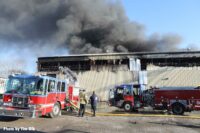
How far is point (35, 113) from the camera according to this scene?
11.9m

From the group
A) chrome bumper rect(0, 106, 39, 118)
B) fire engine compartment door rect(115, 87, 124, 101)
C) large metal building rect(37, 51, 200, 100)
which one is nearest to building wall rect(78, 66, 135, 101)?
large metal building rect(37, 51, 200, 100)

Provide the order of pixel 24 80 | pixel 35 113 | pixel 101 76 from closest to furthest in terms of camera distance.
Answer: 1. pixel 35 113
2. pixel 24 80
3. pixel 101 76

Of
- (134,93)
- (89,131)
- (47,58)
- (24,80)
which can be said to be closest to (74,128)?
(89,131)

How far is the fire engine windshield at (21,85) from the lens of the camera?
1252 centimetres

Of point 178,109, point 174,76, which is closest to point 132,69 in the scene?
point 174,76

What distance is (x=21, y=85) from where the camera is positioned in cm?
1269

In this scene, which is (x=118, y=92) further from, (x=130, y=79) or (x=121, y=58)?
(x=121, y=58)

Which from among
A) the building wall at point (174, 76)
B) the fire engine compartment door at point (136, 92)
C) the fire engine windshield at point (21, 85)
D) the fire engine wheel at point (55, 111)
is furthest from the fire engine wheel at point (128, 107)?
the building wall at point (174, 76)

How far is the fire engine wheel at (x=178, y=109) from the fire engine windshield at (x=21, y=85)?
31.3 ft

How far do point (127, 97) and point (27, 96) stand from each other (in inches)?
362

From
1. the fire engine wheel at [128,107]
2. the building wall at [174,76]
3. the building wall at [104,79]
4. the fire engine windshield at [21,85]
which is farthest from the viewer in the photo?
the building wall at [104,79]

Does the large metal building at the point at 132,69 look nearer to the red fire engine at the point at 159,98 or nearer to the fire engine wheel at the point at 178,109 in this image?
the red fire engine at the point at 159,98

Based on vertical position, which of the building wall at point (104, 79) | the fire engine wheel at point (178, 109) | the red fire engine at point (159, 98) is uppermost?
the building wall at point (104, 79)

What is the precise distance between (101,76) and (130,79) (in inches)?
140
